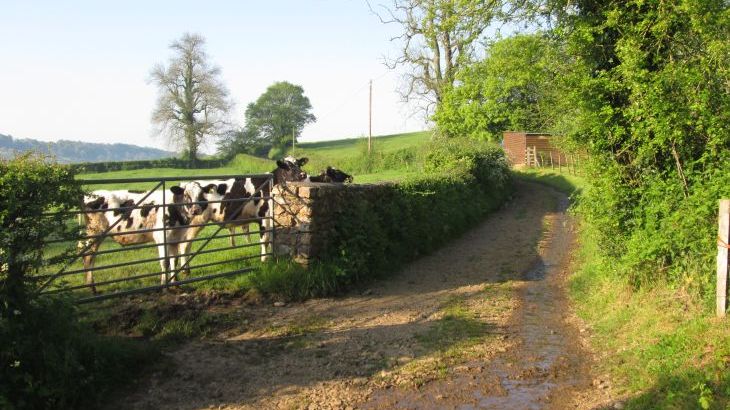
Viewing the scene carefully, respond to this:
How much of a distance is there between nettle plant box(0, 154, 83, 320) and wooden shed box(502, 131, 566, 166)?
121ft

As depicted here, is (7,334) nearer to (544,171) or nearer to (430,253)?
(430,253)

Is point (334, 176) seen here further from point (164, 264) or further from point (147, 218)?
point (164, 264)

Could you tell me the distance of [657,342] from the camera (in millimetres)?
6199

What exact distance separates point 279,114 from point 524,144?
4746cm

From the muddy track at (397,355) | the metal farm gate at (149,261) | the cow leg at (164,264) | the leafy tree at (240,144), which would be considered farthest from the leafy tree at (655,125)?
the leafy tree at (240,144)

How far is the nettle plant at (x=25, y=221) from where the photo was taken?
518 cm

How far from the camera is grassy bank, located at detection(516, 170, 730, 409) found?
A: 4941 millimetres

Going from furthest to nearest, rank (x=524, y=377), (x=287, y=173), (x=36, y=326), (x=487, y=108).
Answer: (x=487, y=108) → (x=287, y=173) → (x=524, y=377) → (x=36, y=326)

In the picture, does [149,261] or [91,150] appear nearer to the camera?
[149,261]

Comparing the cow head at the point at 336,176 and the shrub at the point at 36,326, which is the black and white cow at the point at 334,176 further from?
the shrub at the point at 36,326

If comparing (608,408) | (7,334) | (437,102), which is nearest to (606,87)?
(608,408)

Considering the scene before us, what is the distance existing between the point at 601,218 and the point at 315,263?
15.4 feet

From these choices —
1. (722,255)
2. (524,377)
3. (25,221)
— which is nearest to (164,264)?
(25,221)

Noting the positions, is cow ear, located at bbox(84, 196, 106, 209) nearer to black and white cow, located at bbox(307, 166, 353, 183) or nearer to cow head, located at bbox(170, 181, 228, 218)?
cow head, located at bbox(170, 181, 228, 218)
